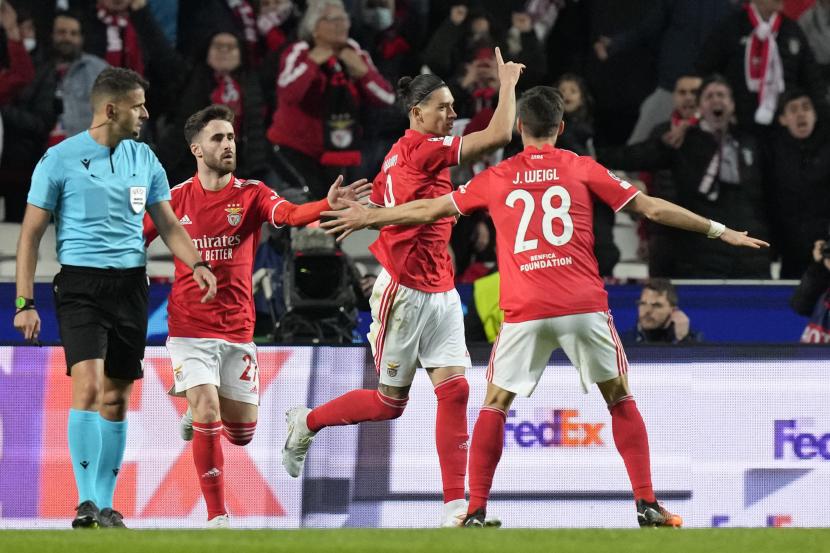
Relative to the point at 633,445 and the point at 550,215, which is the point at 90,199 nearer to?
the point at 550,215

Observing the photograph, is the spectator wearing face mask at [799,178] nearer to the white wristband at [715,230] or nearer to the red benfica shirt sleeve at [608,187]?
the white wristband at [715,230]

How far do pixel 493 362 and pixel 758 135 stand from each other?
5.96m

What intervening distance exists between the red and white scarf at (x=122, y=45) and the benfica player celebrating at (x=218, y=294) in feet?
14.2

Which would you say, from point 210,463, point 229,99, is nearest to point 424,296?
point 210,463

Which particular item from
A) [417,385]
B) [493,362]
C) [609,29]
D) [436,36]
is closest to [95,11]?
[436,36]

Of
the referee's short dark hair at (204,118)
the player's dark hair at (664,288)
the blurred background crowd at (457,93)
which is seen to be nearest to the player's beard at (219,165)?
the referee's short dark hair at (204,118)

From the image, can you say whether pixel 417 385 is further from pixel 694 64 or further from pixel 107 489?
pixel 694 64

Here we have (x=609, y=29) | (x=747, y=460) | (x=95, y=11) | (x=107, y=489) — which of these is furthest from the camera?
(x=609, y=29)

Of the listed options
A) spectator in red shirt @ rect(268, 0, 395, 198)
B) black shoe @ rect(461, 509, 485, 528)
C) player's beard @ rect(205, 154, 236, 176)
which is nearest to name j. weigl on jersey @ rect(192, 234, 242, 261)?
player's beard @ rect(205, 154, 236, 176)

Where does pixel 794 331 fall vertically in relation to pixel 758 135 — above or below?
below

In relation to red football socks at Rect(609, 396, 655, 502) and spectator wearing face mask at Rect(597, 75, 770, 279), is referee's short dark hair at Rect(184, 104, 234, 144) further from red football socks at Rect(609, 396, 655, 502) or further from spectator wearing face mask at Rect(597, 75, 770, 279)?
spectator wearing face mask at Rect(597, 75, 770, 279)

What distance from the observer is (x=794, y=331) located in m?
11.6

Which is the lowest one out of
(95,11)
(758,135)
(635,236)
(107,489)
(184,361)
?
(107,489)

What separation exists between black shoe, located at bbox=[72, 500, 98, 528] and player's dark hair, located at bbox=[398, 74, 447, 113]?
2.51m
